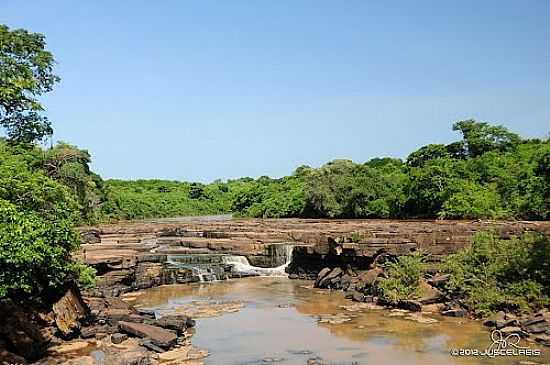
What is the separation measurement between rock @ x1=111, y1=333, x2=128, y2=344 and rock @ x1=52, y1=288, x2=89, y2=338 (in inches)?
40.4

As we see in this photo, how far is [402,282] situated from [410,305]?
1.53 meters

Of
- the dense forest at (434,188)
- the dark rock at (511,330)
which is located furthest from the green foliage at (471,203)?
the dark rock at (511,330)

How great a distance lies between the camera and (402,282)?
20109mm

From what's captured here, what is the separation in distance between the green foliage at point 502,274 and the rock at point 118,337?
35.2 ft

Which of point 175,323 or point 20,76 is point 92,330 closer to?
point 175,323

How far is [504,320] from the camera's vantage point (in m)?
15.8

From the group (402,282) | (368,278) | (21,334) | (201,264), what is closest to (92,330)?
(21,334)

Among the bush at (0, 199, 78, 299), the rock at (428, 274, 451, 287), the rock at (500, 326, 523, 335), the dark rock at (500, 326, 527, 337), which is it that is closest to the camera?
the bush at (0, 199, 78, 299)

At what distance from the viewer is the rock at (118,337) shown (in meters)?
13.9

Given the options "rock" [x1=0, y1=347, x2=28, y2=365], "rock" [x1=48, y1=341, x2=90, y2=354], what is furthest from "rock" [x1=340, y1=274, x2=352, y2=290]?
"rock" [x1=0, y1=347, x2=28, y2=365]

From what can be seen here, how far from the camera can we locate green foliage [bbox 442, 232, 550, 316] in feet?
54.9

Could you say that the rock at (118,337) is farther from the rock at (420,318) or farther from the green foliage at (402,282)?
the green foliage at (402,282)

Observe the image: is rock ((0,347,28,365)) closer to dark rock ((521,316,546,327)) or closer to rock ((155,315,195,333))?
rock ((155,315,195,333))

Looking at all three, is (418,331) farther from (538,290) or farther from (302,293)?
(302,293)
